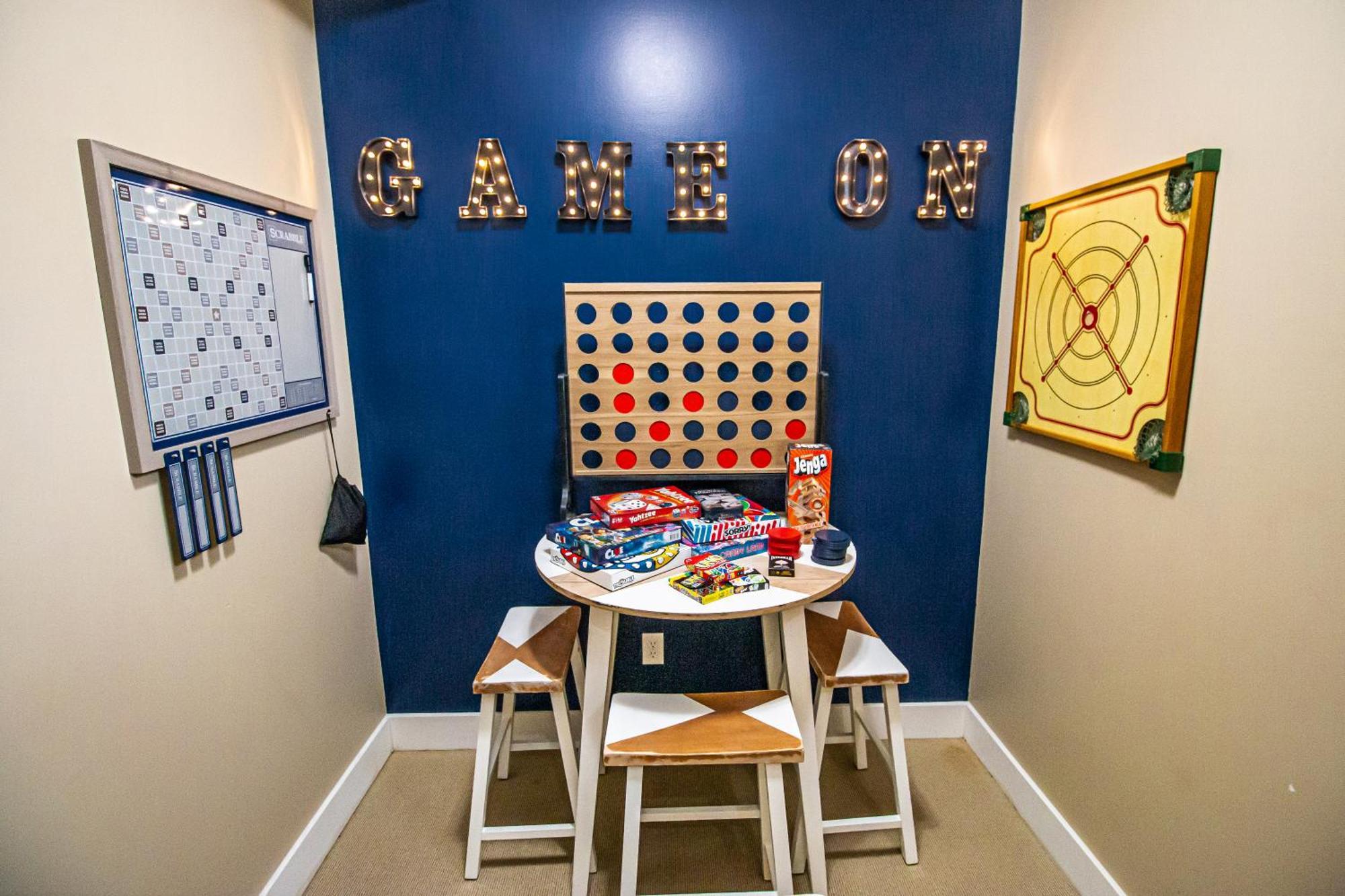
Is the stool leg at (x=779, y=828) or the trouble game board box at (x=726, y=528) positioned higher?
the trouble game board box at (x=726, y=528)

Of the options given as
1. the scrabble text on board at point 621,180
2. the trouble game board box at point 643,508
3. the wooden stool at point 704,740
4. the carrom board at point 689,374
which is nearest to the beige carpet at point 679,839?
the wooden stool at point 704,740

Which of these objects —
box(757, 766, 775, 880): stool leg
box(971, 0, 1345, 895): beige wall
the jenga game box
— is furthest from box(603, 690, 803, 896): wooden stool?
box(971, 0, 1345, 895): beige wall

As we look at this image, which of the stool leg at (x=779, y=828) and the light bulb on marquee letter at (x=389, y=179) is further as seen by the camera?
the light bulb on marquee letter at (x=389, y=179)

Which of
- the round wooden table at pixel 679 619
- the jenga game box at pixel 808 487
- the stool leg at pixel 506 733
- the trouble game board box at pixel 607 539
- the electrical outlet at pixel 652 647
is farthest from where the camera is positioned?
the electrical outlet at pixel 652 647

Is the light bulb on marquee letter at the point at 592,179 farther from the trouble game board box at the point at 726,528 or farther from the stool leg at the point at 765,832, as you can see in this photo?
the stool leg at the point at 765,832

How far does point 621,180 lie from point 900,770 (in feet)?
6.39

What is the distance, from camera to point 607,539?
1.65m

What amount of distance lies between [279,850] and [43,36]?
1.89 metres

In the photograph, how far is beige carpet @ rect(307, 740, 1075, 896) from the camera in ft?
5.75

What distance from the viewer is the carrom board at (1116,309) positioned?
4.42ft

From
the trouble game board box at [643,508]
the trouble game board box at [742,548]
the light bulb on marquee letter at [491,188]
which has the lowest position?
the trouble game board box at [742,548]

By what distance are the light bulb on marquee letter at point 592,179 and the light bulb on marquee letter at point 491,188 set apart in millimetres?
146

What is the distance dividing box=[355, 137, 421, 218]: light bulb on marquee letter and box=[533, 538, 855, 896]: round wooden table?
122 cm

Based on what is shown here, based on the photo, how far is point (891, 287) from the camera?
206 cm
